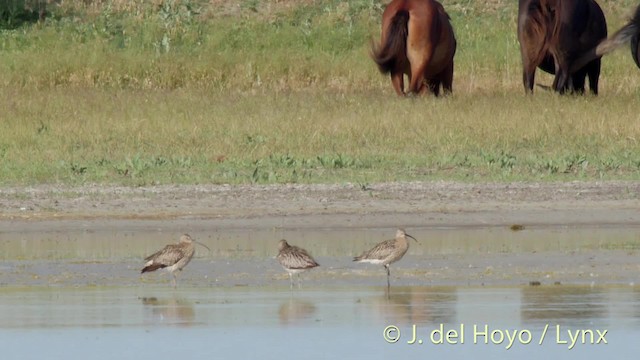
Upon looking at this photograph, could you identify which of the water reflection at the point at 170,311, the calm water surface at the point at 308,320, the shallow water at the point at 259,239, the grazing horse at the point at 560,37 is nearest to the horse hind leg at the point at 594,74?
the grazing horse at the point at 560,37

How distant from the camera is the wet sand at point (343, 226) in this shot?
9.75m

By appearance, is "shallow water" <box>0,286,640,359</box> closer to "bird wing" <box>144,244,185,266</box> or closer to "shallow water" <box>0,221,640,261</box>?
"bird wing" <box>144,244,185,266</box>

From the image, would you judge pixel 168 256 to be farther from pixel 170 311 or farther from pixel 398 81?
pixel 398 81

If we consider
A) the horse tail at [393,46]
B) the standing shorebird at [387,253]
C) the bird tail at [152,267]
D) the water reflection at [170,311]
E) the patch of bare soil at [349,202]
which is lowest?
the patch of bare soil at [349,202]

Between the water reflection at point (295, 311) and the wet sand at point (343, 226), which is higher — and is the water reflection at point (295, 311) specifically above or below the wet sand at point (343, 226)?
above

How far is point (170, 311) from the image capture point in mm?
8594

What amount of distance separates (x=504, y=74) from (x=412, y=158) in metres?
6.95

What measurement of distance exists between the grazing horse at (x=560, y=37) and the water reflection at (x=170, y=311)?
1007 centimetres

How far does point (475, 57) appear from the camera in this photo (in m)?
22.4

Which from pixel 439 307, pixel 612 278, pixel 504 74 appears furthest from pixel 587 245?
pixel 504 74

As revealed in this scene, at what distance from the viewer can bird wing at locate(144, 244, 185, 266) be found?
9.25 meters

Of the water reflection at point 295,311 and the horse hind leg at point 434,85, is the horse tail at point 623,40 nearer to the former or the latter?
the horse hind leg at point 434,85

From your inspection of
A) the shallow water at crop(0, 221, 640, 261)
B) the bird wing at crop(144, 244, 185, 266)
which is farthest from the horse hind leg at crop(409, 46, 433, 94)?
the bird wing at crop(144, 244, 185, 266)

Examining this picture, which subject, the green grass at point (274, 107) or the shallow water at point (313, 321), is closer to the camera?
the shallow water at point (313, 321)
